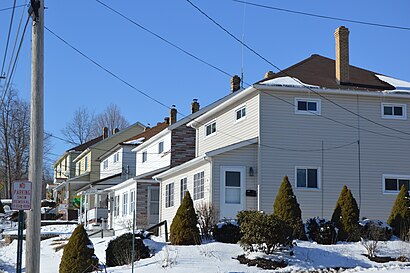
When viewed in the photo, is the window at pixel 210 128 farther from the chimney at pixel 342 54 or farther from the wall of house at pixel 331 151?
the chimney at pixel 342 54

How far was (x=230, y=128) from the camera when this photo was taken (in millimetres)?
30672

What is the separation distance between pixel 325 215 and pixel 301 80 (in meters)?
6.01

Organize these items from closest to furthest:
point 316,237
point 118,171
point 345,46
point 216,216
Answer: point 316,237 < point 216,216 < point 345,46 < point 118,171

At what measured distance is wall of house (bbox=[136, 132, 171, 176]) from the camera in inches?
1508

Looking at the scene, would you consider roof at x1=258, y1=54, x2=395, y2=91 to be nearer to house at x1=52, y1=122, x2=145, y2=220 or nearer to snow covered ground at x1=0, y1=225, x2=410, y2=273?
snow covered ground at x1=0, y1=225, x2=410, y2=273

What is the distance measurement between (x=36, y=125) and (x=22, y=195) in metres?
1.59

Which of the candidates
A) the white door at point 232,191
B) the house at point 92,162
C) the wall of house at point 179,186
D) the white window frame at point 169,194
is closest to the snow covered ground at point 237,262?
the white door at point 232,191

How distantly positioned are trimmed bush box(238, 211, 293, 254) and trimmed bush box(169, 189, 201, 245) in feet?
6.52

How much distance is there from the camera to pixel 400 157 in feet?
95.5

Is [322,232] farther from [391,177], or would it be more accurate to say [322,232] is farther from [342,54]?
[342,54]

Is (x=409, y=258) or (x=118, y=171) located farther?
(x=118, y=171)

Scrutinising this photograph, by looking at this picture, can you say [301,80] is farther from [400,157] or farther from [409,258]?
[409,258]

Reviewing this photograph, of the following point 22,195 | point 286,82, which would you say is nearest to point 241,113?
point 286,82

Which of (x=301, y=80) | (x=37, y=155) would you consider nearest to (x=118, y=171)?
(x=301, y=80)
